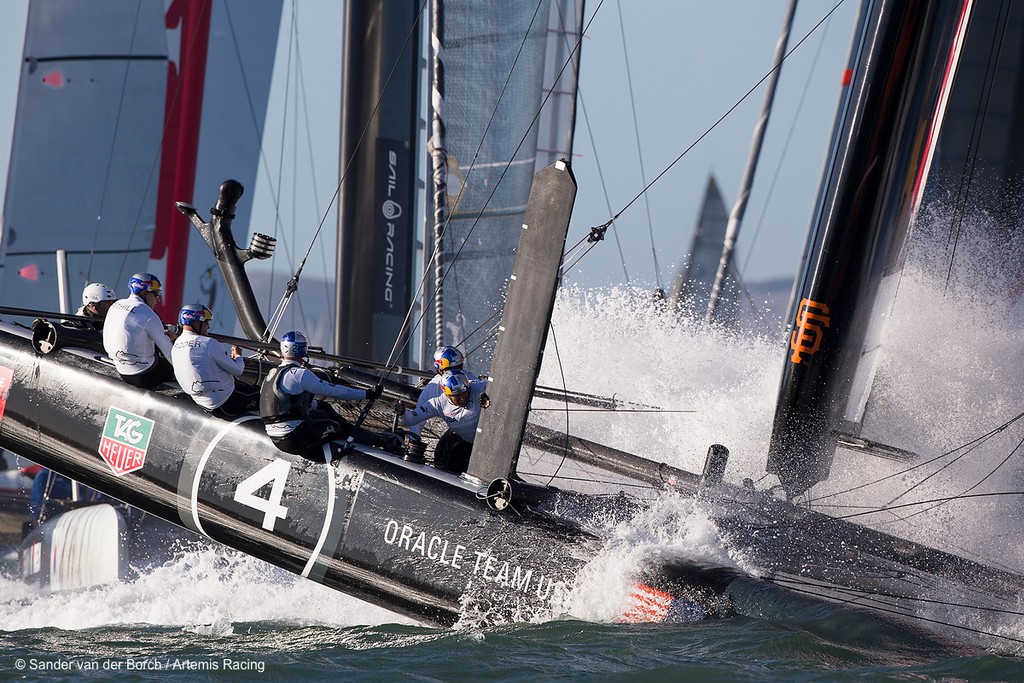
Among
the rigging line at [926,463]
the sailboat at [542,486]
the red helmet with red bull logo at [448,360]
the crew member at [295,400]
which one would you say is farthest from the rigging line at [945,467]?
the crew member at [295,400]

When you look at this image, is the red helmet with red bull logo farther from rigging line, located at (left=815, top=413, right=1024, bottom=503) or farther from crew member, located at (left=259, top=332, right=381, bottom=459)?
rigging line, located at (left=815, top=413, right=1024, bottom=503)

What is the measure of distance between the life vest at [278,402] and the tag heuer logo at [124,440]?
25.2 inches

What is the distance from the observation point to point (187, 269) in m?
9.66

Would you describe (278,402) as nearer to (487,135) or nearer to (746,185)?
(487,135)

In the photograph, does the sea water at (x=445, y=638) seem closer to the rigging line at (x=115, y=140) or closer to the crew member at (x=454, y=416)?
the crew member at (x=454, y=416)

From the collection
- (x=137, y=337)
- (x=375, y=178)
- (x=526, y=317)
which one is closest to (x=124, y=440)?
(x=137, y=337)

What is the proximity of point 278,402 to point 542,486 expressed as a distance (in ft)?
3.56

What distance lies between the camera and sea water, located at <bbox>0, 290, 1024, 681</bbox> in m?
3.40

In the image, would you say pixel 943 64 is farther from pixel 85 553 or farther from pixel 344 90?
pixel 85 553

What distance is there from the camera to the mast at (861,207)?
179 inches

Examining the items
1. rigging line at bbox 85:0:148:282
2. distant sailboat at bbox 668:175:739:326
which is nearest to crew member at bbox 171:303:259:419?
rigging line at bbox 85:0:148:282

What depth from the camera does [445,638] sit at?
3910mm

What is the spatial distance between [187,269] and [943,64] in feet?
22.3

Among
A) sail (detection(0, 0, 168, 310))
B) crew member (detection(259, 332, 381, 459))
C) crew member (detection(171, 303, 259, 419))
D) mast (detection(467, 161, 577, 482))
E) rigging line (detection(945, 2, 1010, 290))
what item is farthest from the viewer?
sail (detection(0, 0, 168, 310))
